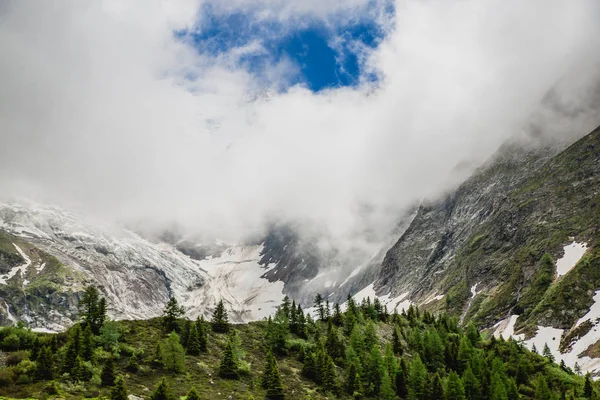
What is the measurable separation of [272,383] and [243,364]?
596 centimetres

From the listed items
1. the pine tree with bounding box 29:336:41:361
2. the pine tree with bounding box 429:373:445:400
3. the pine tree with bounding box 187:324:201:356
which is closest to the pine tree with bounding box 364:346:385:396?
the pine tree with bounding box 429:373:445:400

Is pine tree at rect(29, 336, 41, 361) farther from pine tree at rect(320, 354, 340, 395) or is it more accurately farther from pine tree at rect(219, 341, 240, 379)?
pine tree at rect(320, 354, 340, 395)

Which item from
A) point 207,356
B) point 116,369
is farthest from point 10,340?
point 207,356

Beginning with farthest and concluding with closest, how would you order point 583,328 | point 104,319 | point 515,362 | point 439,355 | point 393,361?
point 583,328 → point 515,362 → point 439,355 → point 393,361 → point 104,319

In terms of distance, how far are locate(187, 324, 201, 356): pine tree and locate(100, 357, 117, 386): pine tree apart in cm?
1425

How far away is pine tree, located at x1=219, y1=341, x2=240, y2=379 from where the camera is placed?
54.4 meters

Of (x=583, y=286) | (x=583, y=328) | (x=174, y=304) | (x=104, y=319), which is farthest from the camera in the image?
(x=583, y=286)

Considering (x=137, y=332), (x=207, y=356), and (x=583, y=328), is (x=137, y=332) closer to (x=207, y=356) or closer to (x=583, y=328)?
(x=207, y=356)

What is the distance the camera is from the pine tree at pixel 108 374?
4309cm

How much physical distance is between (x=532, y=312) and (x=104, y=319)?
182944 mm

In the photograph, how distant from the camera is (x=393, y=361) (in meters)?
71.3

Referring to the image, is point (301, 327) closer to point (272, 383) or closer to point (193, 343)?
point (193, 343)

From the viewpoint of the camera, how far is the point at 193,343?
58.6 meters

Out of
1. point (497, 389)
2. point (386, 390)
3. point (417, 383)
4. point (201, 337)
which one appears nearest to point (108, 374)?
point (201, 337)
